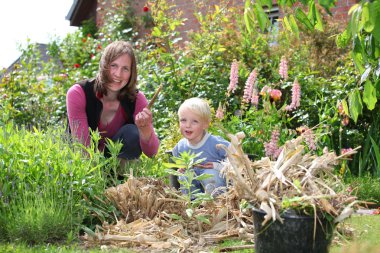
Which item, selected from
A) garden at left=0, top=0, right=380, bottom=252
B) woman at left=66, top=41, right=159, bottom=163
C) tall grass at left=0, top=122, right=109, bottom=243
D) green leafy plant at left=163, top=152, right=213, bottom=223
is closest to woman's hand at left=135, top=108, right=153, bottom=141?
woman at left=66, top=41, right=159, bottom=163

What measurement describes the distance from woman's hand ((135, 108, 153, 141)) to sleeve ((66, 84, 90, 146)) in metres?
0.40

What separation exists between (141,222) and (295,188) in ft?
3.83

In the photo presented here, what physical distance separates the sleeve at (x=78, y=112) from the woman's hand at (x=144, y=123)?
0.40 meters

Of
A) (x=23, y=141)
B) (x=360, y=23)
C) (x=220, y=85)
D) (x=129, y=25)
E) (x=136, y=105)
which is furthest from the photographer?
(x=129, y=25)

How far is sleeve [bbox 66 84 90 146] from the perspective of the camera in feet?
14.5

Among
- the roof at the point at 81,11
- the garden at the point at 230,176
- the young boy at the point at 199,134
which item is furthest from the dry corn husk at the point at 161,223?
the roof at the point at 81,11

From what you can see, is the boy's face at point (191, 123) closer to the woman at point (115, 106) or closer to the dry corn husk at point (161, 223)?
the woman at point (115, 106)

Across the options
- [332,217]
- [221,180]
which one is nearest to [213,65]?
[221,180]

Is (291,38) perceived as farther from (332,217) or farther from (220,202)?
(332,217)

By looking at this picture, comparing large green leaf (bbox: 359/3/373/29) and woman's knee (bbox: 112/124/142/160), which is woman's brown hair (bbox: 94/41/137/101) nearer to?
woman's knee (bbox: 112/124/142/160)

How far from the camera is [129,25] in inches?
510

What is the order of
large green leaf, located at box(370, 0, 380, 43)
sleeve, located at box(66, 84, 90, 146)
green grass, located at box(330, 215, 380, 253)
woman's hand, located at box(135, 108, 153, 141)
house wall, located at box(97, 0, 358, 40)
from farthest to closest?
house wall, located at box(97, 0, 358, 40)
sleeve, located at box(66, 84, 90, 146)
woman's hand, located at box(135, 108, 153, 141)
green grass, located at box(330, 215, 380, 253)
large green leaf, located at box(370, 0, 380, 43)

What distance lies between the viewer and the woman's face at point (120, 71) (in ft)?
14.8

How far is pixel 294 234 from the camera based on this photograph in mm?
2566
